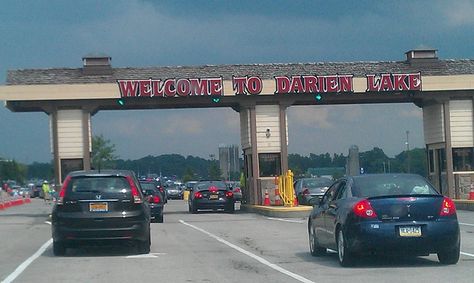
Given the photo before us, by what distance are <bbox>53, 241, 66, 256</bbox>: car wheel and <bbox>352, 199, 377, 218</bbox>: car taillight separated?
640 cm

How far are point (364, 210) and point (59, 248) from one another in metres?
6.67

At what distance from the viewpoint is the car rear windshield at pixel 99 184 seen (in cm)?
1691

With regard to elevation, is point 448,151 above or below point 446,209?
above

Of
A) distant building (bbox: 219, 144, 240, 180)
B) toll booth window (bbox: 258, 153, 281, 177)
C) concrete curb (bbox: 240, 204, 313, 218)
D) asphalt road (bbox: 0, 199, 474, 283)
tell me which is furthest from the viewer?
distant building (bbox: 219, 144, 240, 180)

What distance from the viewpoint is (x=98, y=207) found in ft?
54.9

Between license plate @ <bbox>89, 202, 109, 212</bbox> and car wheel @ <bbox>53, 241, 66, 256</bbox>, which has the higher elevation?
license plate @ <bbox>89, 202, 109, 212</bbox>

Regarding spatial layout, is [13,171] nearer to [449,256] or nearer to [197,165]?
[197,165]

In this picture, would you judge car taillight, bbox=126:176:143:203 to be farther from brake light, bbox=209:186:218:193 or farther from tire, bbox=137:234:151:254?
brake light, bbox=209:186:218:193

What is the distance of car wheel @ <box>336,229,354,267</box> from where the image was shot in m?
13.9

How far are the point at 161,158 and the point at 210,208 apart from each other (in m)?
95.1


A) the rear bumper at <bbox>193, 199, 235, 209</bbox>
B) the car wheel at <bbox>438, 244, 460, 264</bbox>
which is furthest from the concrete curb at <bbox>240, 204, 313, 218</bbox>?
the car wheel at <bbox>438, 244, 460, 264</bbox>

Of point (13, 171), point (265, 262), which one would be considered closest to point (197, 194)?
point (265, 262)

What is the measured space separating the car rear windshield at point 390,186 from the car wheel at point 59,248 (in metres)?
6.21

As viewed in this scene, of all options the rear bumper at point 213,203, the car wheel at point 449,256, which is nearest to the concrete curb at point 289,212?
the rear bumper at point 213,203
